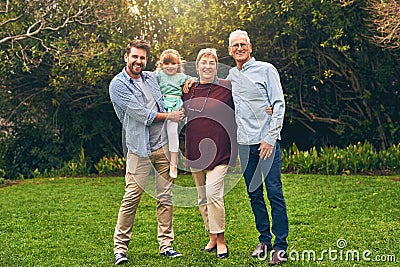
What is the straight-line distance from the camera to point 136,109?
186 inches

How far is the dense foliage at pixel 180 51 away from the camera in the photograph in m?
10.5

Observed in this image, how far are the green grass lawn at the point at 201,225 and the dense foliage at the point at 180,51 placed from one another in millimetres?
2517

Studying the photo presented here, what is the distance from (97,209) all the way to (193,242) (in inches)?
93.8

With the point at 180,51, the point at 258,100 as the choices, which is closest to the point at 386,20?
the point at 180,51

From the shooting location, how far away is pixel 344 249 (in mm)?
5043

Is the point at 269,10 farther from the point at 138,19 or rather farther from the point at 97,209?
the point at 97,209

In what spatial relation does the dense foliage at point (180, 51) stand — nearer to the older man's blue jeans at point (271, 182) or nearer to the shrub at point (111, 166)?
the shrub at point (111, 166)

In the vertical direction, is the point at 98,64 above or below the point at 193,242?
above

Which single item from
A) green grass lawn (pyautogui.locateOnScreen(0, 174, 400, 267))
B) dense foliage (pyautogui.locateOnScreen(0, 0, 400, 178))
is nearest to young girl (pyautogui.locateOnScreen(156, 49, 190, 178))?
green grass lawn (pyautogui.locateOnScreen(0, 174, 400, 267))

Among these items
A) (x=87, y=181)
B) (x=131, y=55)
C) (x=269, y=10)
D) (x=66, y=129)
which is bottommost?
(x=87, y=181)

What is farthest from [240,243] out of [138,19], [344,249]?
[138,19]

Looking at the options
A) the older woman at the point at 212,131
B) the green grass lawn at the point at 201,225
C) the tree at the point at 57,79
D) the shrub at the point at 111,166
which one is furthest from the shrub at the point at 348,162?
the older woman at the point at 212,131

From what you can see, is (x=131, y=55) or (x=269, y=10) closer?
(x=131, y=55)

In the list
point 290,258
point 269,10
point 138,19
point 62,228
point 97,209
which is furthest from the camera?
point 138,19
